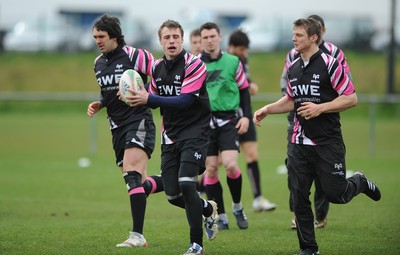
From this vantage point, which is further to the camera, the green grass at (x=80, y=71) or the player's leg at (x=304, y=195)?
the green grass at (x=80, y=71)

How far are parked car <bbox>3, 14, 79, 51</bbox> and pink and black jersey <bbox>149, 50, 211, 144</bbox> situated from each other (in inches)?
1153

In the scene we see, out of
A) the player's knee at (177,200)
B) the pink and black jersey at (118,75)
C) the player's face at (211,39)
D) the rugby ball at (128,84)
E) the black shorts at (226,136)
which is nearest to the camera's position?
the rugby ball at (128,84)

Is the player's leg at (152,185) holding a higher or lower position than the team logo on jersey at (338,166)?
lower

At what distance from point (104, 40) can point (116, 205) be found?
4.16 metres

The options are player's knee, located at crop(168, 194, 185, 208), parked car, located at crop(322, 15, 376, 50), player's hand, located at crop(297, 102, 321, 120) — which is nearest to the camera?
player's hand, located at crop(297, 102, 321, 120)

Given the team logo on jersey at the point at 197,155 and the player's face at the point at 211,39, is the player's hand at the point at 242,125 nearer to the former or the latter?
the player's face at the point at 211,39

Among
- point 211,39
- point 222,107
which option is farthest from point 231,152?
point 211,39

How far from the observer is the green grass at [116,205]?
802 centimetres

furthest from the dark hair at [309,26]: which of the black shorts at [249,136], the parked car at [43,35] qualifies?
the parked car at [43,35]

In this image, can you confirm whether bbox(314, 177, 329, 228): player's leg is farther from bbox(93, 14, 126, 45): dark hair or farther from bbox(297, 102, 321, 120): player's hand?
bbox(93, 14, 126, 45): dark hair

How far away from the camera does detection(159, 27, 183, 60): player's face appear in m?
7.50

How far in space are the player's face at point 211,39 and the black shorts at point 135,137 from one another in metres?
1.70

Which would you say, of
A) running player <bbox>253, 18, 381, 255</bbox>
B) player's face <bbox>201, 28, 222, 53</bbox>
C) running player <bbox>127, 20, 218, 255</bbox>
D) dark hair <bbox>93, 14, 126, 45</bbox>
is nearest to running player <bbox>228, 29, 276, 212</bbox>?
player's face <bbox>201, 28, 222, 53</bbox>

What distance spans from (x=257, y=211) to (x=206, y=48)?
278cm
